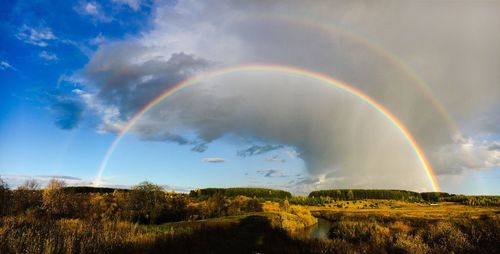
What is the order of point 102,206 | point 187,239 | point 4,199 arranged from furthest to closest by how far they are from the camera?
point 102,206
point 4,199
point 187,239

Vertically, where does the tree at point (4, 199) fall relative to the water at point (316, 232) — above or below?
above

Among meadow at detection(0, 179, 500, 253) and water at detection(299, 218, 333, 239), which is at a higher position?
meadow at detection(0, 179, 500, 253)

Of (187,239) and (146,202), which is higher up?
(146,202)

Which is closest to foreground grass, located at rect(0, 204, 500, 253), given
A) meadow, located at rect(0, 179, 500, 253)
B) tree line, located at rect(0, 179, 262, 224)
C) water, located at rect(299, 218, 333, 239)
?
meadow, located at rect(0, 179, 500, 253)

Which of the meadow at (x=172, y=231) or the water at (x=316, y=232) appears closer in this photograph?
the meadow at (x=172, y=231)

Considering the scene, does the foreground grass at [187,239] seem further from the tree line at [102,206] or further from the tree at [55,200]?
the tree at [55,200]

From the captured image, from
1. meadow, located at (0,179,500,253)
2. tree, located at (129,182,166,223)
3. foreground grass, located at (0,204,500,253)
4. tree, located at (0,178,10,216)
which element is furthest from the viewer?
tree, located at (129,182,166,223)

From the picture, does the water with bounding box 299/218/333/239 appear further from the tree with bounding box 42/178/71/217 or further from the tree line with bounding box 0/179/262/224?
the tree with bounding box 42/178/71/217

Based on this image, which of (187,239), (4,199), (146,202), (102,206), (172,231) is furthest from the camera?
(102,206)

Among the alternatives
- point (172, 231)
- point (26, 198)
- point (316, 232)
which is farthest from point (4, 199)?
point (316, 232)

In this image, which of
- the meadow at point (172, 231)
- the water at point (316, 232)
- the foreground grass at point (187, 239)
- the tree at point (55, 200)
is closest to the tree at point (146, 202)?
the meadow at point (172, 231)

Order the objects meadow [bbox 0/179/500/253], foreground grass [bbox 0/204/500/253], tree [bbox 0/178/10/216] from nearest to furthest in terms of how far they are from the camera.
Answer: foreground grass [bbox 0/204/500/253] < meadow [bbox 0/179/500/253] < tree [bbox 0/178/10/216]

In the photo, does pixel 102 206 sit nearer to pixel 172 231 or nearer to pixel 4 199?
→ pixel 4 199

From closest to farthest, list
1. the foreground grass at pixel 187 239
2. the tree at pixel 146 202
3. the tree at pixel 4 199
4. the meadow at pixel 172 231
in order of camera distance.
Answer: the foreground grass at pixel 187 239
the meadow at pixel 172 231
the tree at pixel 4 199
the tree at pixel 146 202
